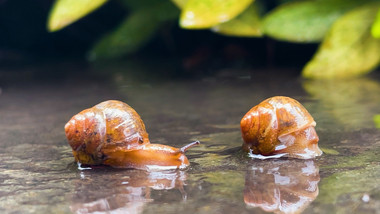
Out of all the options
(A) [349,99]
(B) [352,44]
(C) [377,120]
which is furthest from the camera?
(B) [352,44]

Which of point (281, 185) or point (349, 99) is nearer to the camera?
point (281, 185)

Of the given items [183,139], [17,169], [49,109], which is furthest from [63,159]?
[49,109]

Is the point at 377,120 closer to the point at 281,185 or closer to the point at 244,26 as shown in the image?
the point at 281,185

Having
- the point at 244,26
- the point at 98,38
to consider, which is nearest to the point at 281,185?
the point at 244,26

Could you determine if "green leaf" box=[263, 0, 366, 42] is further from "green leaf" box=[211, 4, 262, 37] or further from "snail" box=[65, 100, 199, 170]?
"snail" box=[65, 100, 199, 170]

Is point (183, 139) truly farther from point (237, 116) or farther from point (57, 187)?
point (57, 187)

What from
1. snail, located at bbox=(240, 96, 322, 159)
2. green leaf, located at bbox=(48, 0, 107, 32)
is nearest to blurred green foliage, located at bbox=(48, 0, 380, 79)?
green leaf, located at bbox=(48, 0, 107, 32)
